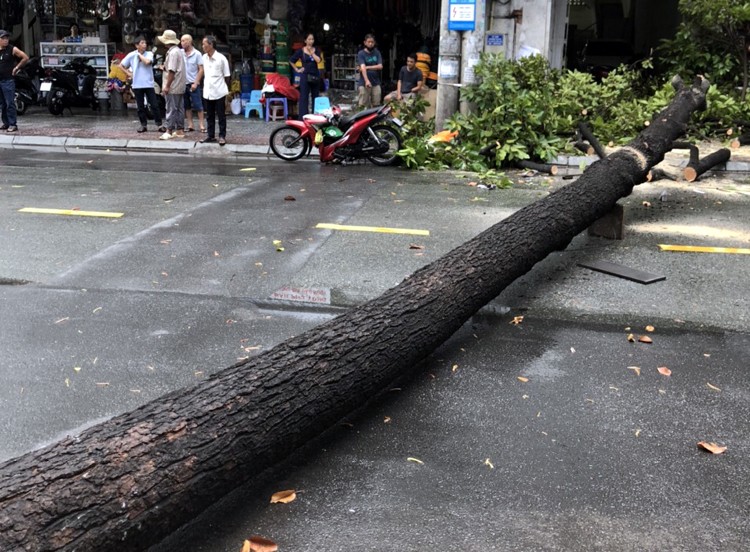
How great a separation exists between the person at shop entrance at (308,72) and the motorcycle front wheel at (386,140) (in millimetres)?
4054

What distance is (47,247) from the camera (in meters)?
7.33

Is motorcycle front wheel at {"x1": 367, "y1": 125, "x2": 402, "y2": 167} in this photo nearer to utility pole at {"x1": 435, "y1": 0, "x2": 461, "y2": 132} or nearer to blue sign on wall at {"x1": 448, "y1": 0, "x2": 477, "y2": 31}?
utility pole at {"x1": 435, "y1": 0, "x2": 461, "y2": 132}

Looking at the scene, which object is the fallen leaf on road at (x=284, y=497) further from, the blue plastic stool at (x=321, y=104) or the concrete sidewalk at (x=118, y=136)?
the blue plastic stool at (x=321, y=104)

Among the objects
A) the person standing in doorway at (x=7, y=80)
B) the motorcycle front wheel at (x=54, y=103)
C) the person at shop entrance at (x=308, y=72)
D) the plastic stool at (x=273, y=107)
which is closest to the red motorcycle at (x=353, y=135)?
the person at shop entrance at (x=308, y=72)

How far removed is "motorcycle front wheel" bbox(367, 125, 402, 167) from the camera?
12195 mm

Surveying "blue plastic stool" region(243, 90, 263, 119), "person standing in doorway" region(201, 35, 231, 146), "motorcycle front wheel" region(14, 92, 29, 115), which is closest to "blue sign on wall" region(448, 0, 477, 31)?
"person standing in doorway" region(201, 35, 231, 146)

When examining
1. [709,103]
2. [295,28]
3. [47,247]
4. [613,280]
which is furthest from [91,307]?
[295,28]

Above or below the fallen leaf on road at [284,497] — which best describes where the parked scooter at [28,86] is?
above

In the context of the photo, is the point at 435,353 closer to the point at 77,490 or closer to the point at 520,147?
the point at 77,490

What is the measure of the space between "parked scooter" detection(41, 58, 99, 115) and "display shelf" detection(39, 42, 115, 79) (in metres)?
0.23

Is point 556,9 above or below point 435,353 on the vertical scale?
above

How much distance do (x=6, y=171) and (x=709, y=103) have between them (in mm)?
11181

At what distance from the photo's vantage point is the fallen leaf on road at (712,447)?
380 centimetres

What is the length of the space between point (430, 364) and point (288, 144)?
848cm
